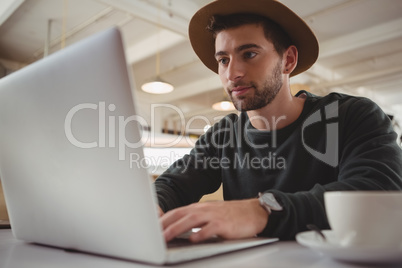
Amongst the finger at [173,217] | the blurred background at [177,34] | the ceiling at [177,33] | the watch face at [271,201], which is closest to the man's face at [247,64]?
the watch face at [271,201]

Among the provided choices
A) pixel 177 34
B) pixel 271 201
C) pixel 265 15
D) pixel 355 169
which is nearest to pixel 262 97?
pixel 265 15

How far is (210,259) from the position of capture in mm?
485

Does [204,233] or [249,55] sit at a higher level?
[249,55]

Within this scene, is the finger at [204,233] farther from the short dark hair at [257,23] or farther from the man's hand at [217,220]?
the short dark hair at [257,23]

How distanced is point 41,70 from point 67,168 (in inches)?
6.2

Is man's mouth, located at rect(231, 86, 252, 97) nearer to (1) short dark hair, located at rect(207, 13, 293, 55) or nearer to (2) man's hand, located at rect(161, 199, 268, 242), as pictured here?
(1) short dark hair, located at rect(207, 13, 293, 55)

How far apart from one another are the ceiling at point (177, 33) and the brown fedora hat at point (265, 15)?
1.64 meters

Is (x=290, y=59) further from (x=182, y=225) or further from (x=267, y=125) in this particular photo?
(x=182, y=225)

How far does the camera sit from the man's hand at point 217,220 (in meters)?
0.56

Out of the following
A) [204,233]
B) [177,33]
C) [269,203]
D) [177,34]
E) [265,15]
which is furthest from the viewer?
[177,34]

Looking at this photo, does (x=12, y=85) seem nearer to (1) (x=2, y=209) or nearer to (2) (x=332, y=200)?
(2) (x=332, y=200)

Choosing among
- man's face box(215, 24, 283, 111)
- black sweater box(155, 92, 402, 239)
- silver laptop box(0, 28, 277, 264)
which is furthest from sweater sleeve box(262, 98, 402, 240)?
man's face box(215, 24, 283, 111)

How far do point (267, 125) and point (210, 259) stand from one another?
3.03 ft

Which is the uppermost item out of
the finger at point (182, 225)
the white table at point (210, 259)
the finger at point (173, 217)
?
the finger at point (173, 217)
